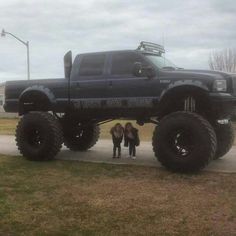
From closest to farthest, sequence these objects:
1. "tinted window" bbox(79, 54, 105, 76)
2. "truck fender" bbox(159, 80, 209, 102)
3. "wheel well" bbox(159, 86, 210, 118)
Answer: "truck fender" bbox(159, 80, 209, 102)
"wheel well" bbox(159, 86, 210, 118)
"tinted window" bbox(79, 54, 105, 76)

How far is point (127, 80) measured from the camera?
12.0 meters

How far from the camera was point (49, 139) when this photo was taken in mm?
12961

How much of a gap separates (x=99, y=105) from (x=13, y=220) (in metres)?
4.96

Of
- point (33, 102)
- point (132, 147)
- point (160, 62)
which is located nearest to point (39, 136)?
point (33, 102)

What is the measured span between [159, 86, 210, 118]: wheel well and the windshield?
82 centimetres

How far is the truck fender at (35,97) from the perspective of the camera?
13.2 meters

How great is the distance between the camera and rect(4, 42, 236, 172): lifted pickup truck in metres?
11.0

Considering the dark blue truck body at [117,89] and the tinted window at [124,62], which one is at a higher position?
the tinted window at [124,62]

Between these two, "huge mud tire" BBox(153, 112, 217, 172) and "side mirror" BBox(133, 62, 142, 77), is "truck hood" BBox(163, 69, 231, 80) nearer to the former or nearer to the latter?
"side mirror" BBox(133, 62, 142, 77)

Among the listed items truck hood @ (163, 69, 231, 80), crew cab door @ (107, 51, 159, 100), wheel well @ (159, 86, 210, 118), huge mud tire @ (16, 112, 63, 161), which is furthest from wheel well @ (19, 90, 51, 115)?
truck hood @ (163, 69, 231, 80)

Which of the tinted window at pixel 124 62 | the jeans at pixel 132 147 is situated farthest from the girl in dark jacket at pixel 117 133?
the tinted window at pixel 124 62

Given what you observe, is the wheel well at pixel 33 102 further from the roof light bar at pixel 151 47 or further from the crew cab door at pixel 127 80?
the roof light bar at pixel 151 47

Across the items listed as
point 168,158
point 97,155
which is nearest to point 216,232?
point 168,158

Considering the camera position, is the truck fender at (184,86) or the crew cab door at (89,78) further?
the crew cab door at (89,78)
